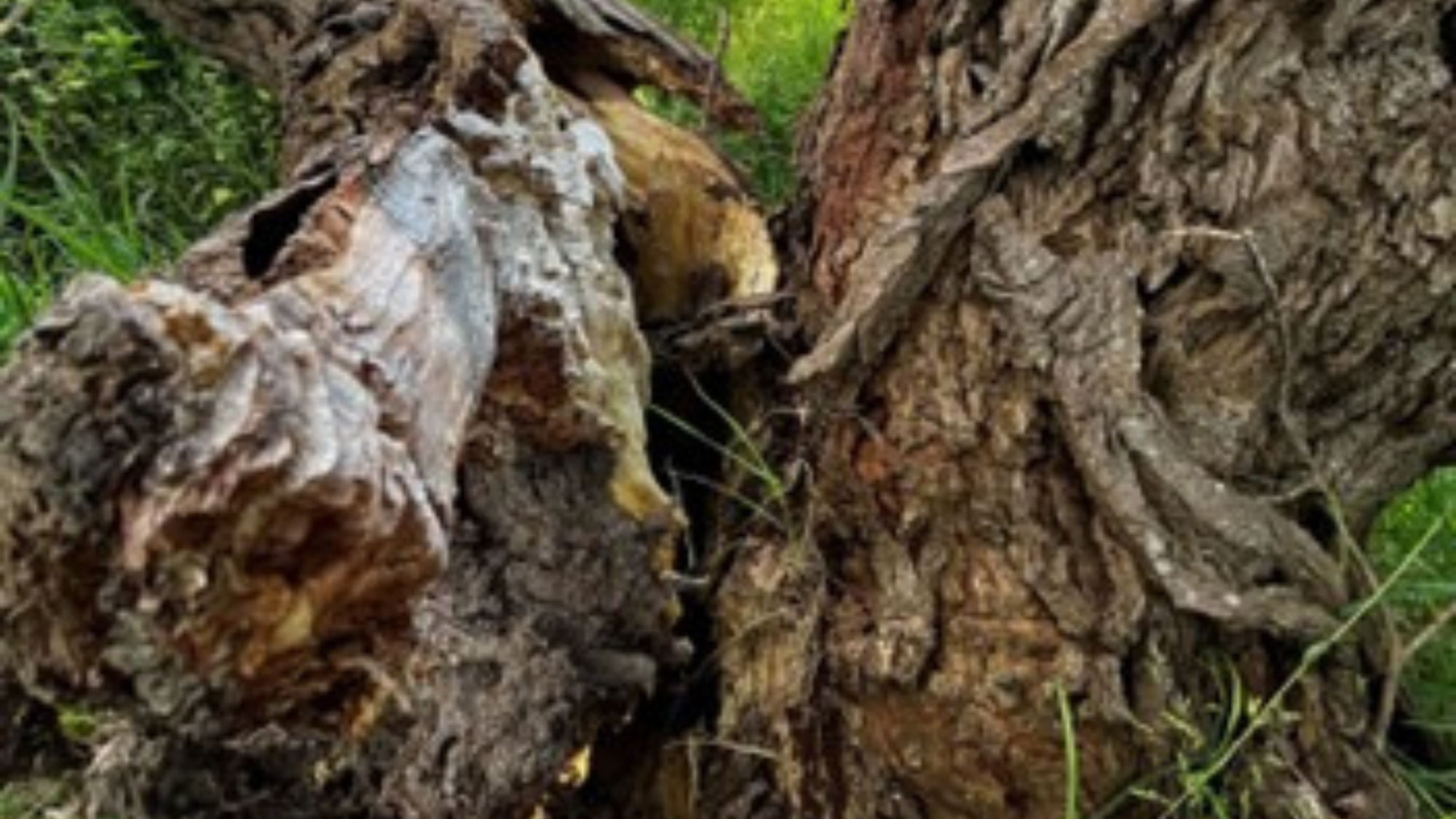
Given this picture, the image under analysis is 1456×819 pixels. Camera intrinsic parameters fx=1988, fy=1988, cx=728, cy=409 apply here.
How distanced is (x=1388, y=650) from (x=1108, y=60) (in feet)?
1.77

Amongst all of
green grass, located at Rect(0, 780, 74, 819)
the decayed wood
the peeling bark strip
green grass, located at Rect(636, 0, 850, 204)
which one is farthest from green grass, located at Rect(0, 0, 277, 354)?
the peeling bark strip

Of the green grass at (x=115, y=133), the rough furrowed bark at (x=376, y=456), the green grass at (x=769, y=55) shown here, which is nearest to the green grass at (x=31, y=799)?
the rough furrowed bark at (x=376, y=456)

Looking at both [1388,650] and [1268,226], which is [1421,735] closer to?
[1388,650]

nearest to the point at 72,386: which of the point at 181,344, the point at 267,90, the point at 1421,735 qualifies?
the point at 181,344

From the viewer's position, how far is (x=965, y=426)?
1565 mm

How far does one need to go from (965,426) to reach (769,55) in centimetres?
138

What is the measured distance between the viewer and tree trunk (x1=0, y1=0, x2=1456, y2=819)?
1.49 m

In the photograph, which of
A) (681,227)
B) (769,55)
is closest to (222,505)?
(681,227)

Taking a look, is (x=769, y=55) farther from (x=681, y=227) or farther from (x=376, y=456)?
(x=376, y=456)

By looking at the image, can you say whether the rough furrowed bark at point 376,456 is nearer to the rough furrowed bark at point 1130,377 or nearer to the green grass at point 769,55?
the rough furrowed bark at point 1130,377

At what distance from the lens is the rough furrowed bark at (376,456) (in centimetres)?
98

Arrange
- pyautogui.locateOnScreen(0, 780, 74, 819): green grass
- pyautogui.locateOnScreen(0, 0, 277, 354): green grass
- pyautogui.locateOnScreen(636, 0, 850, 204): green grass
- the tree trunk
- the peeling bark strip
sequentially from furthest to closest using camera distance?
pyautogui.locateOnScreen(0, 0, 277, 354): green grass < pyautogui.locateOnScreen(636, 0, 850, 204): green grass < pyautogui.locateOnScreen(0, 780, 74, 819): green grass < the tree trunk < the peeling bark strip

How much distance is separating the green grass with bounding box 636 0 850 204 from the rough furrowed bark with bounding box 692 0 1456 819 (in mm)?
895

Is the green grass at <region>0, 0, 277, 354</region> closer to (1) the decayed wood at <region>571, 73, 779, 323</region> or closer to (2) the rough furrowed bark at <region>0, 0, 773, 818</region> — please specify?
(2) the rough furrowed bark at <region>0, 0, 773, 818</region>
